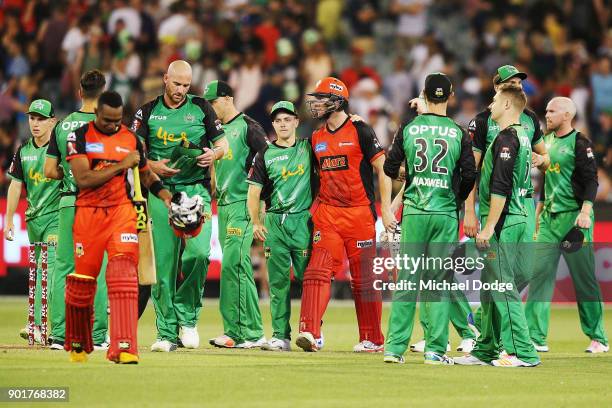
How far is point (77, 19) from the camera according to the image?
1083 inches

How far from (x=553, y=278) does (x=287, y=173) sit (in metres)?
3.33

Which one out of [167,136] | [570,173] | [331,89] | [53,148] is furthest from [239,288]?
[570,173]

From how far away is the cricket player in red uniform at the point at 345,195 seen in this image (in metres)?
13.9

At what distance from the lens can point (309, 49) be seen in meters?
26.0

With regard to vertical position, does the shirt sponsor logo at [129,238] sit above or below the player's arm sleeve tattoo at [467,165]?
below

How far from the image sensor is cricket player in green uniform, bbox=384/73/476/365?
39.7 ft

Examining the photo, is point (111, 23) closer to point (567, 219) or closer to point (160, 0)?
point (160, 0)

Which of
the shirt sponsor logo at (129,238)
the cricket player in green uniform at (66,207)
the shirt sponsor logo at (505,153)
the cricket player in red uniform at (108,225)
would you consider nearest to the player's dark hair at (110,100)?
the cricket player in red uniform at (108,225)

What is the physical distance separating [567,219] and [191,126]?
4.50 metres

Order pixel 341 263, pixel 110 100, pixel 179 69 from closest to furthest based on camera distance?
pixel 110 100, pixel 179 69, pixel 341 263

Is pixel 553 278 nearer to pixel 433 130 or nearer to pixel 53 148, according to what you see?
pixel 433 130

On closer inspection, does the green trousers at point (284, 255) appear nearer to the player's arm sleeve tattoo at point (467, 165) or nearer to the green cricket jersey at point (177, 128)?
the green cricket jersey at point (177, 128)

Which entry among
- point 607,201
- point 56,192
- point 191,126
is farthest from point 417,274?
point 607,201

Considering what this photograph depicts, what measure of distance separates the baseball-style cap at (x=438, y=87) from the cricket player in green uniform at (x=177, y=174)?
2.62 m
